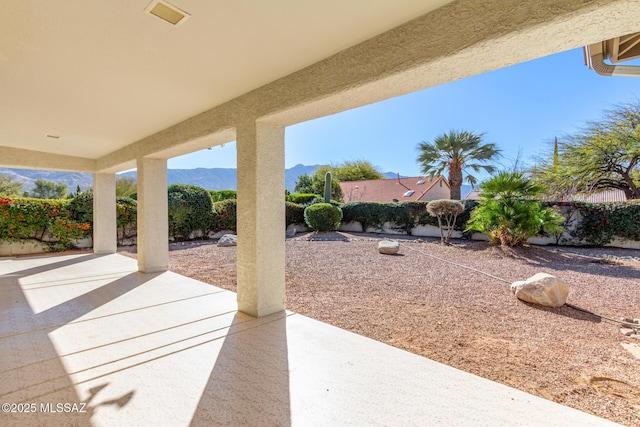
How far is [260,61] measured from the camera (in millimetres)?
2838

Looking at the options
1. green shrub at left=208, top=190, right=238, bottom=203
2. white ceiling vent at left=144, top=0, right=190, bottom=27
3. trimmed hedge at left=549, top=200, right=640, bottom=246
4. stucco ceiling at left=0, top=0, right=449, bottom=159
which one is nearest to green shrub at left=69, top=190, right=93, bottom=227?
stucco ceiling at left=0, top=0, right=449, bottom=159

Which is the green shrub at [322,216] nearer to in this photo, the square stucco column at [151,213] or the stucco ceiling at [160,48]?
the square stucco column at [151,213]

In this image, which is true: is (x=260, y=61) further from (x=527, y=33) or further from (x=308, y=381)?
(x=308, y=381)

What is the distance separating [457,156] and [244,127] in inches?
665

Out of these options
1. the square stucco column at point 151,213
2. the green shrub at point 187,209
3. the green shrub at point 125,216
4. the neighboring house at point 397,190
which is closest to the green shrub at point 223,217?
the green shrub at point 187,209

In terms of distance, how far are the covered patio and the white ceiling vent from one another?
2cm

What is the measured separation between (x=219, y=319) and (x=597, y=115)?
19.2 meters

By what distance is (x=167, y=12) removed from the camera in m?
2.14

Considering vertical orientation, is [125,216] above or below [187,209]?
below

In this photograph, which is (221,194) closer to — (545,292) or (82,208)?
(82,208)

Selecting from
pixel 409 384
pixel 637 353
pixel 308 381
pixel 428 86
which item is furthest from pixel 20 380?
pixel 637 353

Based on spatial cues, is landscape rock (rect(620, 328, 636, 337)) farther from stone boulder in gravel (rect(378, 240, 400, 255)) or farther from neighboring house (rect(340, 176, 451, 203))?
neighboring house (rect(340, 176, 451, 203))

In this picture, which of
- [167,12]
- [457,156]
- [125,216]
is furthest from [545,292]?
[457,156]

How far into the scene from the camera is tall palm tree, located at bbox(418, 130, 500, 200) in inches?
675
